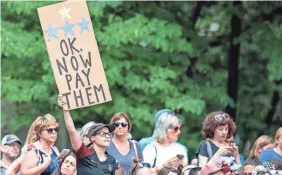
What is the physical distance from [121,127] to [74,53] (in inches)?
42.9

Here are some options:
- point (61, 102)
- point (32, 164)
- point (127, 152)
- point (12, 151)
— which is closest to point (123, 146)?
point (127, 152)

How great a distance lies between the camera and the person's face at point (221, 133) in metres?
9.98

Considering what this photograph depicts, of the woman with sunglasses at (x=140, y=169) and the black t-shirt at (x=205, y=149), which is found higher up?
the woman with sunglasses at (x=140, y=169)

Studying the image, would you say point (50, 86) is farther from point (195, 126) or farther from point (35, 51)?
point (195, 126)

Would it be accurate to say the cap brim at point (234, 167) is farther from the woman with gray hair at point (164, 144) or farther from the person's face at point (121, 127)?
the person's face at point (121, 127)

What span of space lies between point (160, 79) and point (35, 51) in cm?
181

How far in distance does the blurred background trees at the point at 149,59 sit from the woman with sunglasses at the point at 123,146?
3.95 m

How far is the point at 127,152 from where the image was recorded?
32.7 feet

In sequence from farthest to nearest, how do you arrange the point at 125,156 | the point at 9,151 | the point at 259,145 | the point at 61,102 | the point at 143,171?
1. the point at 9,151
2. the point at 259,145
3. the point at 125,156
4. the point at 61,102
5. the point at 143,171

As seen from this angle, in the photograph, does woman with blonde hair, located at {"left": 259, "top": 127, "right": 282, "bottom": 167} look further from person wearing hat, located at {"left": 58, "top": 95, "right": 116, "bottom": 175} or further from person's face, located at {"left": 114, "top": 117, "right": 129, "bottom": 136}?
person wearing hat, located at {"left": 58, "top": 95, "right": 116, "bottom": 175}

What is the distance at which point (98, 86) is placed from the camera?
9328mm

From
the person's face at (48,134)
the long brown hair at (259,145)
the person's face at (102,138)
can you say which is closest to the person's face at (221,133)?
the long brown hair at (259,145)

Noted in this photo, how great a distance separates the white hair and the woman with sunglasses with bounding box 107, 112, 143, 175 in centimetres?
27

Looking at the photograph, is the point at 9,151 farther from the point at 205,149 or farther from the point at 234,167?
the point at 234,167
